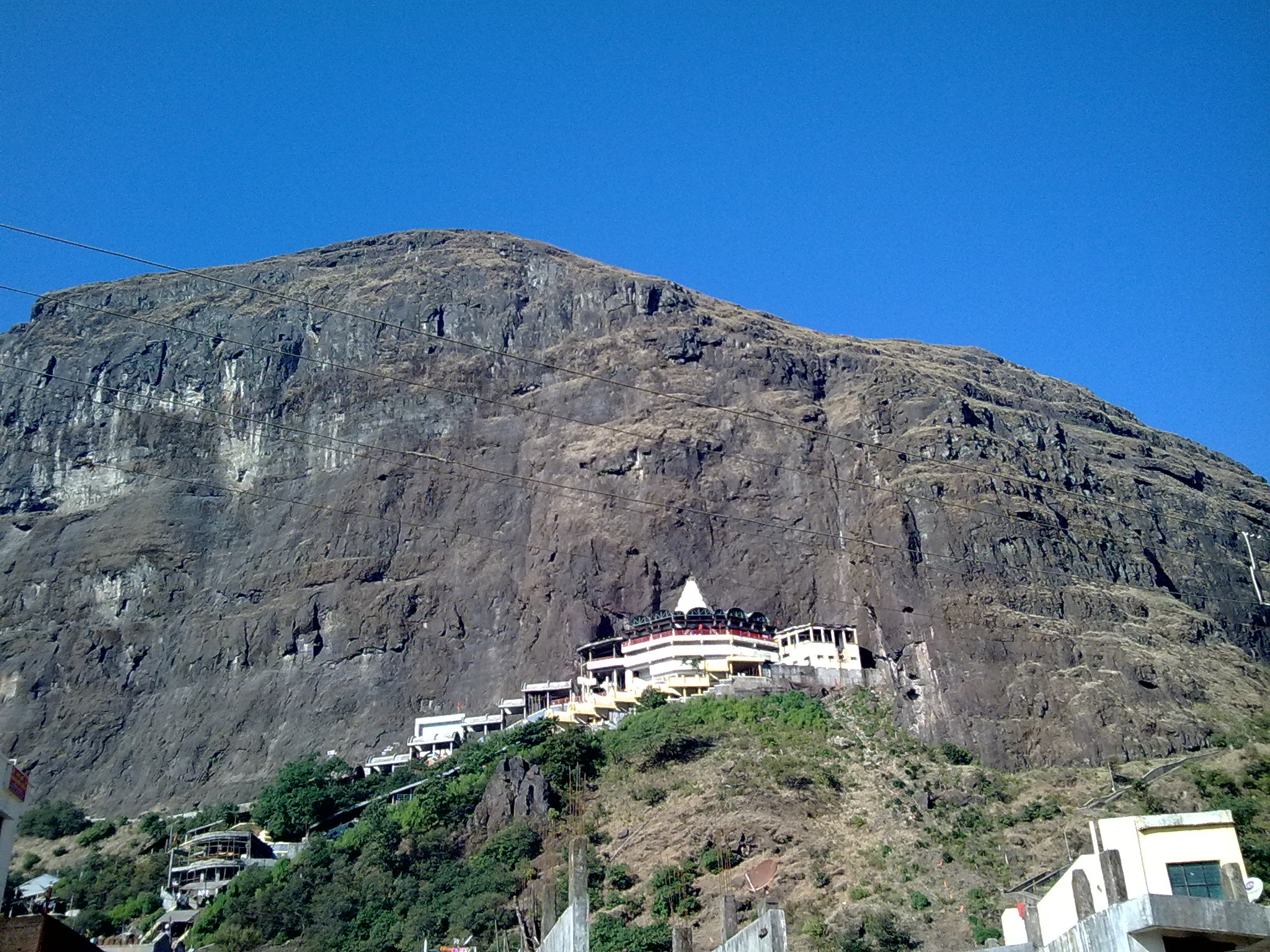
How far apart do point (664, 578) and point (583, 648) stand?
28.3ft

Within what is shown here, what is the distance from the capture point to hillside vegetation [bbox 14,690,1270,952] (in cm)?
5278

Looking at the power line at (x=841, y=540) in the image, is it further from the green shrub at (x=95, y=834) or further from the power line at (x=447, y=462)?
the green shrub at (x=95, y=834)

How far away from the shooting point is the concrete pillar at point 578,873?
48.6ft

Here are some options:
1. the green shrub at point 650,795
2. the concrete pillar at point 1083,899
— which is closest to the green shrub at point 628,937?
the green shrub at point 650,795

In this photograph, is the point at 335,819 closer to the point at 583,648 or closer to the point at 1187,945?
the point at 583,648

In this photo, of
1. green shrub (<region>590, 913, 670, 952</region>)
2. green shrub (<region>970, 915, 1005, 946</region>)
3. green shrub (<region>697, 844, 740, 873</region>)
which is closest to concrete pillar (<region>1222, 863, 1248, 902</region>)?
green shrub (<region>970, 915, 1005, 946</region>)

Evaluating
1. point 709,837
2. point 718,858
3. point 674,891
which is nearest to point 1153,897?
point 674,891

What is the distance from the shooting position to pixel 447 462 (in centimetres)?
10138

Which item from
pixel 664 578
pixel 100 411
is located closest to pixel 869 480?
pixel 664 578

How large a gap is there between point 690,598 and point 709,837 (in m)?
31.2

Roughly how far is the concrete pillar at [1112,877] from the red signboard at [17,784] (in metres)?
19.1

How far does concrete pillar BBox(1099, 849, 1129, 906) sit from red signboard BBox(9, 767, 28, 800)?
62.6 ft

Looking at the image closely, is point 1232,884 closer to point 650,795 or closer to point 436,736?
point 650,795

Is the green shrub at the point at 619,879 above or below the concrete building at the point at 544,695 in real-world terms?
below
